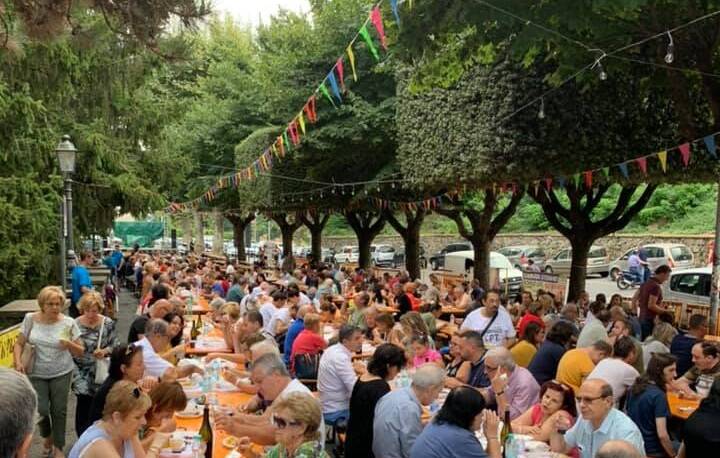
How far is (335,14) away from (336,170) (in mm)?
5401

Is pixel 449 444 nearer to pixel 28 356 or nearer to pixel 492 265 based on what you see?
pixel 28 356

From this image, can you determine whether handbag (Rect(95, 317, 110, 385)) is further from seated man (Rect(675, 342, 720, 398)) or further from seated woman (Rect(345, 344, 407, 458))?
seated man (Rect(675, 342, 720, 398))

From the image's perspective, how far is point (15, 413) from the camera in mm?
2225

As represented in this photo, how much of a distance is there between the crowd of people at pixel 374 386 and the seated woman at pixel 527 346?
0.7 inches

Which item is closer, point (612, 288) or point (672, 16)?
point (672, 16)

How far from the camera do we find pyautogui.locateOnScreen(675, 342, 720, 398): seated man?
759 centimetres

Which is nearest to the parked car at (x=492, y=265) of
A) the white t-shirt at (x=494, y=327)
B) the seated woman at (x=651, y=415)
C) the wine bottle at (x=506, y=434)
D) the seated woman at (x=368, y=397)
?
the white t-shirt at (x=494, y=327)

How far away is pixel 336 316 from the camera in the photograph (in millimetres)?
13008

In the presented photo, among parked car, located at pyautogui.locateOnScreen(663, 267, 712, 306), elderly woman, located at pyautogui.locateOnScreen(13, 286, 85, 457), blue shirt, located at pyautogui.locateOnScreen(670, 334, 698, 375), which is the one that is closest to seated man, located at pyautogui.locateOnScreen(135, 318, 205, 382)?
elderly woman, located at pyautogui.locateOnScreen(13, 286, 85, 457)

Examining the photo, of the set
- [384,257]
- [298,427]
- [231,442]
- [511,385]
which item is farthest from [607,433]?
[384,257]

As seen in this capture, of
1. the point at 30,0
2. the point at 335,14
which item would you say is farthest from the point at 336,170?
the point at 30,0

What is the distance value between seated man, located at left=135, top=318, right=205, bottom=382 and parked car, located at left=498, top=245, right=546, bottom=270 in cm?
3160

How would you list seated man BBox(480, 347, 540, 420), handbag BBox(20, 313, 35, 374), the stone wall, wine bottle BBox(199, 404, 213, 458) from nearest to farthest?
wine bottle BBox(199, 404, 213, 458) → seated man BBox(480, 347, 540, 420) → handbag BBox(20, 313, 35, 374) → the stone wall

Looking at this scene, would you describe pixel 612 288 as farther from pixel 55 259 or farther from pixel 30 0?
pixel 30 0
